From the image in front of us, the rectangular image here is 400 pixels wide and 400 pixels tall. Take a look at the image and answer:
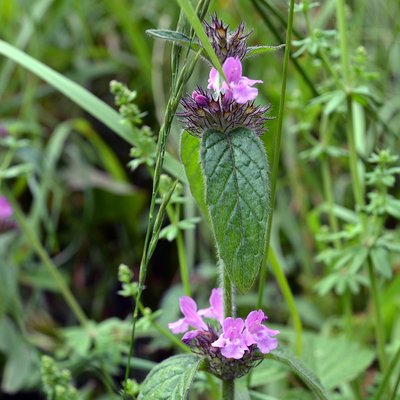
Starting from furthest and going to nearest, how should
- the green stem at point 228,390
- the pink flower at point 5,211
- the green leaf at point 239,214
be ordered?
the pink flower at point 5,211 < the green stem at point 228,390 < the green leaf at point 239,214

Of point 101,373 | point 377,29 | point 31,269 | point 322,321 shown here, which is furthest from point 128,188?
point 101,373

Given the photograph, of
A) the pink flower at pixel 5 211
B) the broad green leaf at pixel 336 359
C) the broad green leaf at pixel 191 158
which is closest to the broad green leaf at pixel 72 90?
the broad green leaf at pixel 191 158

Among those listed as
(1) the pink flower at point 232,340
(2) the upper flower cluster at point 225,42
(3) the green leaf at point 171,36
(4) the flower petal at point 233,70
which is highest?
(2) the upper flower cluster at point 225,42

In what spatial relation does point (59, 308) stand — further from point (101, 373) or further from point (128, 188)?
point (101, 373)

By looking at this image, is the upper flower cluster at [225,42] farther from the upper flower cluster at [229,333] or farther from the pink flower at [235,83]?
the upper flower cluster at [229,333]

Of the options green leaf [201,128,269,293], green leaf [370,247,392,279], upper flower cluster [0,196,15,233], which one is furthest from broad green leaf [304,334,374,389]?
upper flower cluster [0,196,15,233]

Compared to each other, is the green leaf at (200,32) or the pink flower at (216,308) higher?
the green leaf at (200,32)

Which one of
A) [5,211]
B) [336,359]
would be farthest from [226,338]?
[5,211]
